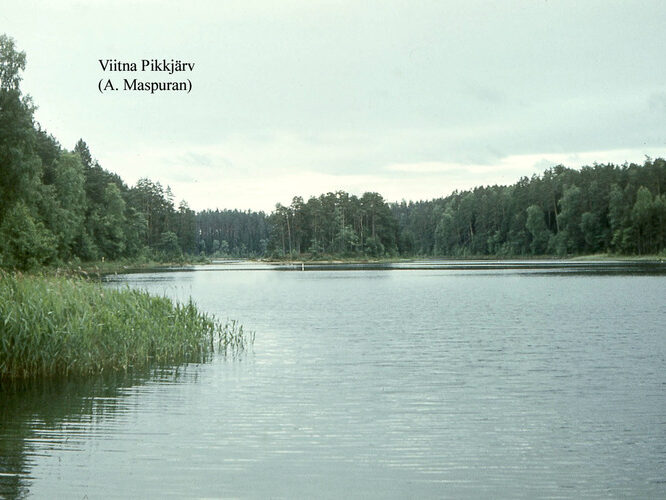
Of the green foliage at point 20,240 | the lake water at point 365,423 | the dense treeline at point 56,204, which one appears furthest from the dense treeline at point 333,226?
the lake water at point 365,423

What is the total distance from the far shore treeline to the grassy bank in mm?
36963

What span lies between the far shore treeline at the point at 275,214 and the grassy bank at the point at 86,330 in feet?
121

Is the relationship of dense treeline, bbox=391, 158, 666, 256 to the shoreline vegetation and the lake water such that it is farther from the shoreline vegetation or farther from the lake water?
the lake water

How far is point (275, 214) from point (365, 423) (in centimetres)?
16948

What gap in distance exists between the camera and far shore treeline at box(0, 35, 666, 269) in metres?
58.1

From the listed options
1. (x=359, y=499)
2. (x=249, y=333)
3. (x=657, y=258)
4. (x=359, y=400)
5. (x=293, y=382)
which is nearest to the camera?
(x=359, y=499)

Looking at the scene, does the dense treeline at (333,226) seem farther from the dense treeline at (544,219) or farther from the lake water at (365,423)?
the lake water at (365,423)

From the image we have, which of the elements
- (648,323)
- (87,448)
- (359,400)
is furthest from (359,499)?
(648,323)

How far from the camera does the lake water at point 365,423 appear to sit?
10.6 m

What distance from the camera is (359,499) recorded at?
32.4 feet

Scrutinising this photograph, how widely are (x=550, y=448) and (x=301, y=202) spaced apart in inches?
6905

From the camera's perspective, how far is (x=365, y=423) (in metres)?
14.5

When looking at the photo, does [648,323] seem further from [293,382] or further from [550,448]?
[550,448]

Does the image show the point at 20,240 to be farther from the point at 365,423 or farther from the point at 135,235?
the point at 135,235
